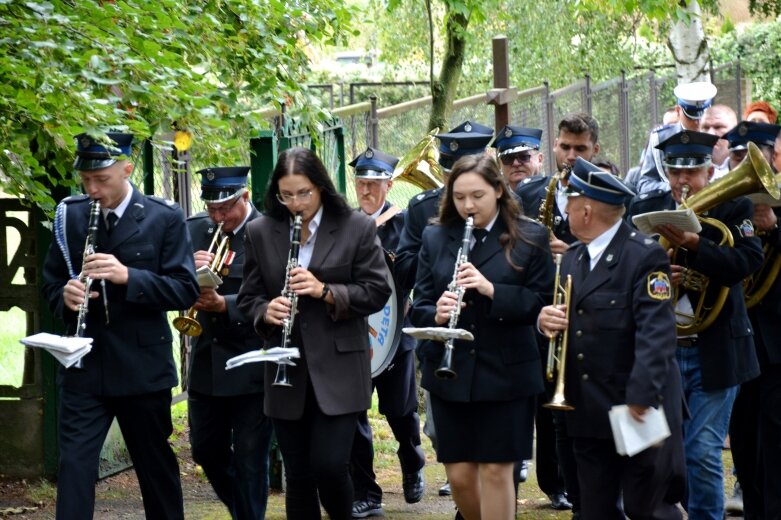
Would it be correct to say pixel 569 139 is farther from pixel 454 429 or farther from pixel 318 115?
pixel 454 429

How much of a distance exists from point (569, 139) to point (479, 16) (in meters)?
3.54

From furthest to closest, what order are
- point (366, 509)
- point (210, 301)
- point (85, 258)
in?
point (366, 509)
point (210, 301)
point (85, 258)

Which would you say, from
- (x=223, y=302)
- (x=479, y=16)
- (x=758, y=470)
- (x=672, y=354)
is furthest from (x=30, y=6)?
(x=479, y=16)

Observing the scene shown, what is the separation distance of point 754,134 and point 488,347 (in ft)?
5.89

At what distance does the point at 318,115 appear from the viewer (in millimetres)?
8477

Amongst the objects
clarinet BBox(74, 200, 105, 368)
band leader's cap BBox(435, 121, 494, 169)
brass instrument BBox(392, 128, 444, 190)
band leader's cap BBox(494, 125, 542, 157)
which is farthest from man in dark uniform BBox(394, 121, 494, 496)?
clarinet BBox(74, 200, 105, 368)

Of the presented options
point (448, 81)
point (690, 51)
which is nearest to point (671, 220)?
point (448, 81)

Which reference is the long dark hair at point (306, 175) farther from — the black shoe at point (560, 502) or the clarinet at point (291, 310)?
the black shoe at point (560, 502)

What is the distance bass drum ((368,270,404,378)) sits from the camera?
8141 millimetres

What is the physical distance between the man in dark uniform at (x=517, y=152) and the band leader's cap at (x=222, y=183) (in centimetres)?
169

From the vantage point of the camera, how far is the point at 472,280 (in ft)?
20.7

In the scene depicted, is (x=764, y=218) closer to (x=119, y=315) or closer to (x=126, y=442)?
(x=119, y=315)

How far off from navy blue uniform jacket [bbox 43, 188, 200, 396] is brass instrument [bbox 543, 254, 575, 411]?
1.81 m

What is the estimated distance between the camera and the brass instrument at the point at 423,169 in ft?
27.9
